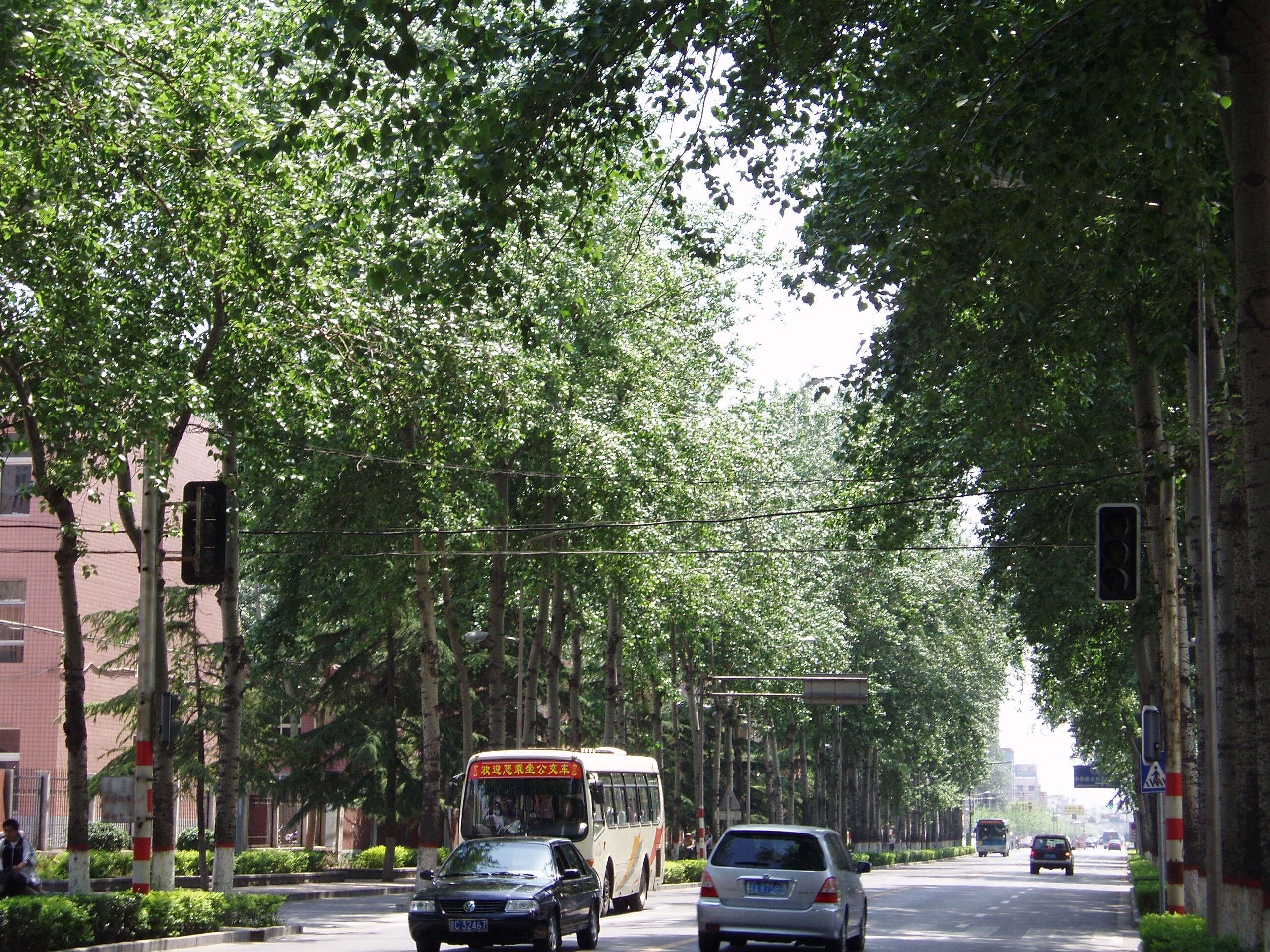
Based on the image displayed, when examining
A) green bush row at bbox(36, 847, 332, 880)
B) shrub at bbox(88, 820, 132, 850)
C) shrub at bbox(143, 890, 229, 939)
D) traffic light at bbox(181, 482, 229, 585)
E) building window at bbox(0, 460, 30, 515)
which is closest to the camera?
traffic light at bbox(181, 482, 229, 585)

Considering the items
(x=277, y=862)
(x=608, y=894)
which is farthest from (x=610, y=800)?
(x=277, y=862)

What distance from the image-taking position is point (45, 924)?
16.9 metres

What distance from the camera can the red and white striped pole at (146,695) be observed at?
19672 mm

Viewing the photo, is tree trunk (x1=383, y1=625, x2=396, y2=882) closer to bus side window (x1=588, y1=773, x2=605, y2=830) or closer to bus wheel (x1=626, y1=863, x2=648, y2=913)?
bus wheel (x1=626, y1=863, x2=648, y2=913)

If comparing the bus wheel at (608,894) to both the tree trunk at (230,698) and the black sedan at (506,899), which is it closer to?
the tree trunk at (230,698)

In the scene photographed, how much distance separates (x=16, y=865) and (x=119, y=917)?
1.46 m

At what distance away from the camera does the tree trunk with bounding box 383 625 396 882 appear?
40156 mm

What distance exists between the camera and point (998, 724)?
311ft

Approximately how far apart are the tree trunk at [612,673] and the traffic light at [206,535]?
80.1 feet

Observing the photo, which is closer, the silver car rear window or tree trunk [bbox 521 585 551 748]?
the silver car rear window

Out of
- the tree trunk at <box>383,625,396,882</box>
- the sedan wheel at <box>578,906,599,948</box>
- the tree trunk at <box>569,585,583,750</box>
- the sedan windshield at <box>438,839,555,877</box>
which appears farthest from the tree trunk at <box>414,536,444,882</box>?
the sedan windshield at <box>438,839,555,877</box>

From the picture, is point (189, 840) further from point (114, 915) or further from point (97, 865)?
point (114, 915)

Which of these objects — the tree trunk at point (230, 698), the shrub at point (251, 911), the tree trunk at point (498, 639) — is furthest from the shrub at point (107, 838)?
the shrub at point (251, 911)

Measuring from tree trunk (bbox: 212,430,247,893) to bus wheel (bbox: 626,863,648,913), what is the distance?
927 centimetres
